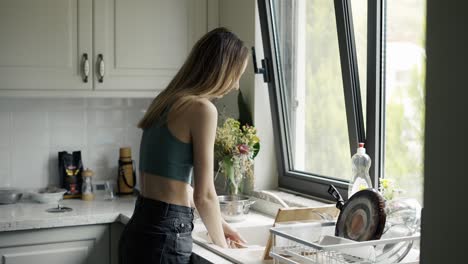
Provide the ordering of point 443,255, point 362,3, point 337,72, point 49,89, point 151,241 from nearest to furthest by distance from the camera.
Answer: point 443,255, point 151,241, point 362,3, point 337,72, point 49,89

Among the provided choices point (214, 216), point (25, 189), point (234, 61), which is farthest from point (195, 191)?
point (25, 189)

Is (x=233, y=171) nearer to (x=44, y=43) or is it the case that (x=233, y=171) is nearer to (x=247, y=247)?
(x=247, y=247)

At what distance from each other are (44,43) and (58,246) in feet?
3.03

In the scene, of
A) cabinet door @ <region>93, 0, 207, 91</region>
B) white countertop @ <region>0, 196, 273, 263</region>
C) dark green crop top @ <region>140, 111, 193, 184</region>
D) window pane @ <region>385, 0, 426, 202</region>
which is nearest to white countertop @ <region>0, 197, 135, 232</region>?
white countertop @ <region>0, 196, 273, 263</region>

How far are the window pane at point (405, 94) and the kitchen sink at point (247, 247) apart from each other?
1.76ft

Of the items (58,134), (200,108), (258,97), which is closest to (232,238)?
(200,108)

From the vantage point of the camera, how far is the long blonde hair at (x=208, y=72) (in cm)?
225

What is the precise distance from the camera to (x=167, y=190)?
87.2 inches

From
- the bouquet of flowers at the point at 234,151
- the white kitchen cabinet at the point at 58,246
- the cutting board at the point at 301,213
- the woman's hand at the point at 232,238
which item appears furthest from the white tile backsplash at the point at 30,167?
the cutting board at the point at 301,213

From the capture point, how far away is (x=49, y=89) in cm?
312

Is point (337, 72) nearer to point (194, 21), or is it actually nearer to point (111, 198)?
point (194, 21)

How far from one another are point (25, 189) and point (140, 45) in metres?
0.94

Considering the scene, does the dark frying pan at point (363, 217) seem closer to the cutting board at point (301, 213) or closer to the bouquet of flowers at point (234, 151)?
the cutting board at point (301, 213)

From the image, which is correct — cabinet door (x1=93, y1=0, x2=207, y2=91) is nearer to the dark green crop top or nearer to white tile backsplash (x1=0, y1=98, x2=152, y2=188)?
white tile backsplash (x1=0, y1=98, x2=152, y2=188)
